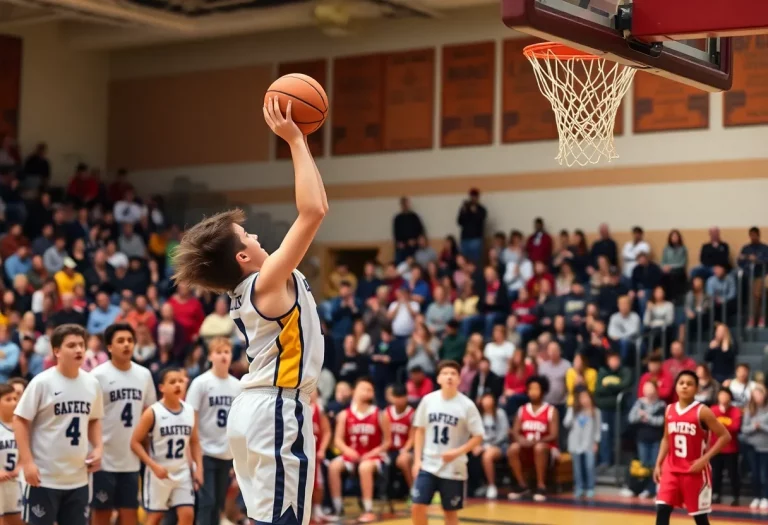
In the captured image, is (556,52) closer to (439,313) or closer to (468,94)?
(439,313)

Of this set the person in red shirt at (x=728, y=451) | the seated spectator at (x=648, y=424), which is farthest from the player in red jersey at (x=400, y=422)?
the person in red shirt at (x=728, y=451)

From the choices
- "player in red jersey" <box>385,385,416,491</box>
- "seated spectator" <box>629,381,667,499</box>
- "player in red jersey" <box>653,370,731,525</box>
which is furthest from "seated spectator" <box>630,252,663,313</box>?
"player in red jersey" <box>653,370,731,525</box>

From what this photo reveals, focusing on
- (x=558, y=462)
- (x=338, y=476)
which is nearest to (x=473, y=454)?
(x=558, y=462)

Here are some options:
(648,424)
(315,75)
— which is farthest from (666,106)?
(315,75)

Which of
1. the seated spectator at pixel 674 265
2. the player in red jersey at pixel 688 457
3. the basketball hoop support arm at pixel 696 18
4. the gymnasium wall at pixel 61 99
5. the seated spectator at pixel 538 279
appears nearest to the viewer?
the basketball hoop support arm at pixel 696 18

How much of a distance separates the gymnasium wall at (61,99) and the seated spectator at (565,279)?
11113mm

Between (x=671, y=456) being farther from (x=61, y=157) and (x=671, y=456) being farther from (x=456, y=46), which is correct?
(x=61, y=157)

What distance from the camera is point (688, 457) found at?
9188 mm

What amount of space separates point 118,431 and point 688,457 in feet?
15.0

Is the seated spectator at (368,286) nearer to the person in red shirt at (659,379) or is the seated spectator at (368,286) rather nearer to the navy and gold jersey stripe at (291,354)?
the person in red shirt at (659,379)

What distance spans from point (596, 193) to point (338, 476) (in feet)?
25.2

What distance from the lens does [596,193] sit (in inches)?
728

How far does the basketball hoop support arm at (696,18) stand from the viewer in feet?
19.2

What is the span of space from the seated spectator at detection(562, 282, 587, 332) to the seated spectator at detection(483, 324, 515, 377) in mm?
1044
